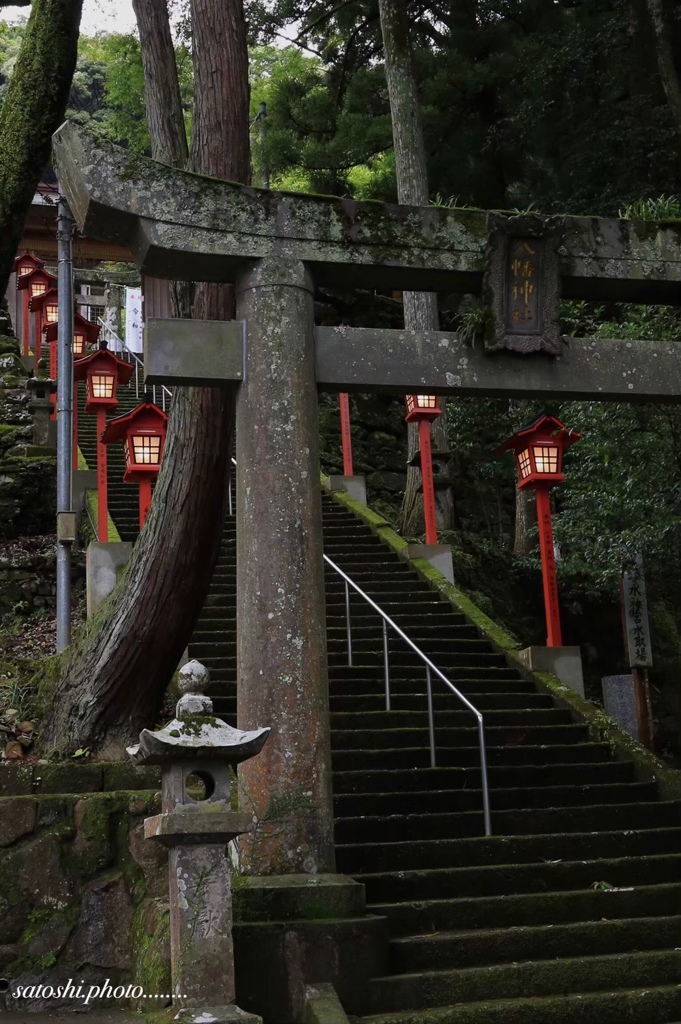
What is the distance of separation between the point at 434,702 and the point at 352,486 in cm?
583

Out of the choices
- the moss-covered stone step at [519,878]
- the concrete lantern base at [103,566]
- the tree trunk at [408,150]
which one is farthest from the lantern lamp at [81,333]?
the moss-covered stone step at [519,878]

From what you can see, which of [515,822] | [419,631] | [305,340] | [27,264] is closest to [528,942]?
[515,822]

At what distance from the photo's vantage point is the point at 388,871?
6.47 m

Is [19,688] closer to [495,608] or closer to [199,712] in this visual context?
[199,712]

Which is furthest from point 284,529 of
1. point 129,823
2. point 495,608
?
point 495,608

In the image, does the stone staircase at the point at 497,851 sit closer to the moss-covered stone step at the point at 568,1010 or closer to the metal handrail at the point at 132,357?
the moss-covered stone step at the point at 568,1010

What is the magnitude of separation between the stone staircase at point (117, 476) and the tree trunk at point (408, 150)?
3.82 m

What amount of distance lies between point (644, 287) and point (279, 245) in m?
Answer: 2.30

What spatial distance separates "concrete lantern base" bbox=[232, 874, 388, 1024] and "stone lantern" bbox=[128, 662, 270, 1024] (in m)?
0.39

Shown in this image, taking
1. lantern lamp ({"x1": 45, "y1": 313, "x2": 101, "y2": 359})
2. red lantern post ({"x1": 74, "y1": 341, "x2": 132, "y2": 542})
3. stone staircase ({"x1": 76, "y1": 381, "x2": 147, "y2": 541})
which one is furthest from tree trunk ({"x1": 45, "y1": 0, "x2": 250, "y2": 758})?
lantern lamp ({"x1": 45, "y1": 313, "x2": 101, "y2": 359})

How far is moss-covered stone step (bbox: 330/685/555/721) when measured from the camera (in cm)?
884

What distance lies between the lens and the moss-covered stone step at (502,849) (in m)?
6.52

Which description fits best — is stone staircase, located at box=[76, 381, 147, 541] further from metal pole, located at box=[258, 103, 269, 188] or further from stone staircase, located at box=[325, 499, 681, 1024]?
metal pole, located at box=[258, 103, 269, 188]

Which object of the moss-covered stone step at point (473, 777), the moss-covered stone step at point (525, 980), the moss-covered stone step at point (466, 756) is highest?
the moss-covered stone step at point (466, 756)
